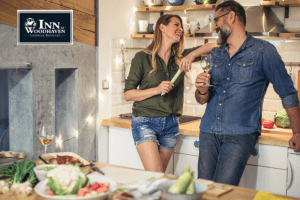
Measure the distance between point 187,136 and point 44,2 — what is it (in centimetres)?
148

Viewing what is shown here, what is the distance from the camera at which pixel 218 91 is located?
6.64 feet

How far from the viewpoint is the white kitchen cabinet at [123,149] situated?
2941 millimetres

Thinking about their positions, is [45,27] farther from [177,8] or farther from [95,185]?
[95,185]

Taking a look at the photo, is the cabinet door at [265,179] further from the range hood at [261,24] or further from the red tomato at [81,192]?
the red tomato at [81,192]

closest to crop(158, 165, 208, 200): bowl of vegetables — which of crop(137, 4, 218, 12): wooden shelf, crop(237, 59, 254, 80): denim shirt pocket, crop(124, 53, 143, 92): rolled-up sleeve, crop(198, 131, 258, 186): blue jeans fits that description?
crop(198, 131, 258, 186): blue jeans

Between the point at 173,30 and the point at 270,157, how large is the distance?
3.71 ft

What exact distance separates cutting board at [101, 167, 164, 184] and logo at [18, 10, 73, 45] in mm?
1202

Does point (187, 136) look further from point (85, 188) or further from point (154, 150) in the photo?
point (85, 188)

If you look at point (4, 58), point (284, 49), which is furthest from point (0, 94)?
point (284, 49)

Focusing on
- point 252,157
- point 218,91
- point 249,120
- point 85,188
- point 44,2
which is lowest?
point 252,157

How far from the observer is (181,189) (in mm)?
1060

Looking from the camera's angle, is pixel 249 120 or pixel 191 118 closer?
pixel 249 120

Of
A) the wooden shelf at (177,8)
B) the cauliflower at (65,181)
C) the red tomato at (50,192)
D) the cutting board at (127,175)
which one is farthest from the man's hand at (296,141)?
the wooden shelf at (177,8)

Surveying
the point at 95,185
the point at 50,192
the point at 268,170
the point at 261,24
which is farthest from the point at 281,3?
the point at 50,192
